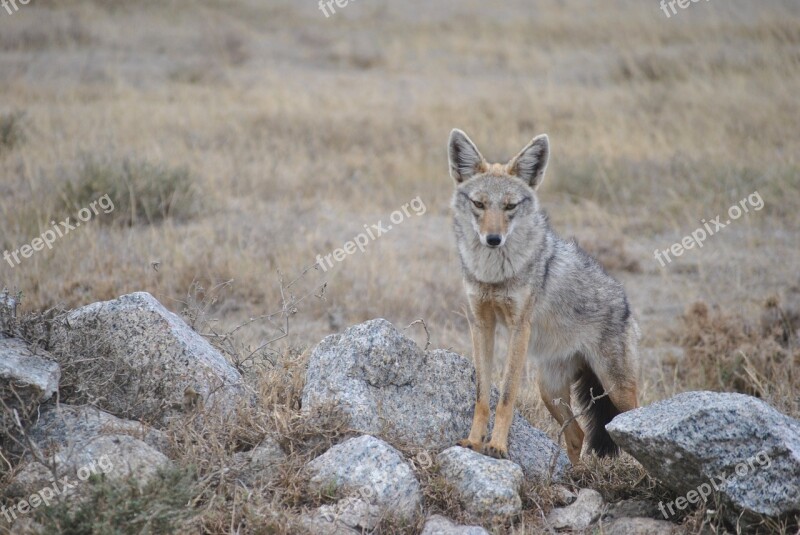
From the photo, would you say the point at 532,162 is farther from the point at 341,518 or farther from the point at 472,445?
the point at 341,518

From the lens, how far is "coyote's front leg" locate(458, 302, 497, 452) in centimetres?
480

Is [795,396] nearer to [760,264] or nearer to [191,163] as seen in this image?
[760,264]

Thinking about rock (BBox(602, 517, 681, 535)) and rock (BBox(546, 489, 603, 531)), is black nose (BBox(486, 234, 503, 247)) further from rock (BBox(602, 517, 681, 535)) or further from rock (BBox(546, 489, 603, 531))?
rock (BBox(602, 517, 681, 535))

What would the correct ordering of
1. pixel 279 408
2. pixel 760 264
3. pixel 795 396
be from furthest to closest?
pixel 760 264 < pixel 795 396 < pixel 279 408

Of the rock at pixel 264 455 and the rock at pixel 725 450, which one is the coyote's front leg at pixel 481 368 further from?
the rock at pixel 264 455

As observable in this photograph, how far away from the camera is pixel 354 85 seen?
17438 millimetres


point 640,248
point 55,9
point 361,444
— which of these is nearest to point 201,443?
point 361,444

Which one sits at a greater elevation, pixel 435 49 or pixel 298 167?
pixel 435 49

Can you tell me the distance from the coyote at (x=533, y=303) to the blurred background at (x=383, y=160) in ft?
2.46

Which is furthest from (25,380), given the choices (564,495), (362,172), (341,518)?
(362,172)

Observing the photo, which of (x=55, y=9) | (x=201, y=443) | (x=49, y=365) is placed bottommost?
(x=201, y=443)

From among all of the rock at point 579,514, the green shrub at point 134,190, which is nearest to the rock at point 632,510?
the rock at point 579,514

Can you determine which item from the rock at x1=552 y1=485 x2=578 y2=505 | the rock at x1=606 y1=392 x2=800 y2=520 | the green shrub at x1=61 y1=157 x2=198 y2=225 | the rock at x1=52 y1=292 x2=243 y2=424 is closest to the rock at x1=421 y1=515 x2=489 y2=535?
the rock at x1=552 y1=485 x2=578 y2=505

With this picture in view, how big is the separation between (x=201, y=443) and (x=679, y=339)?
545 centimetres
